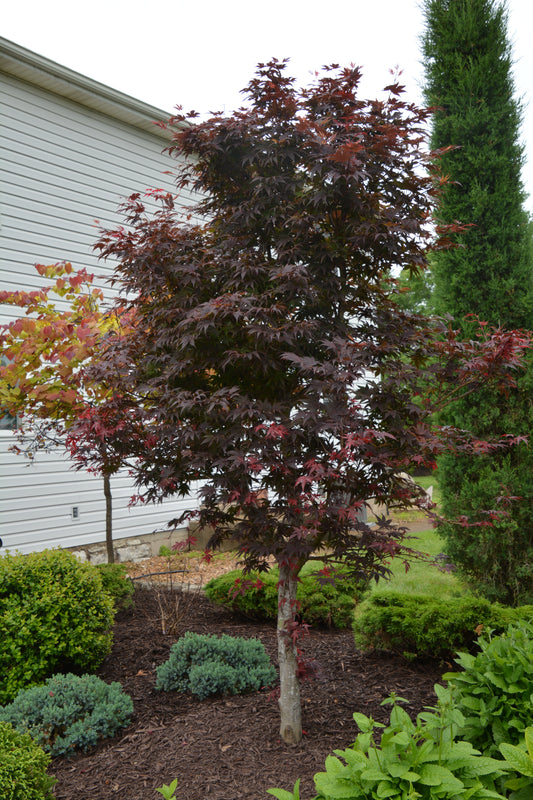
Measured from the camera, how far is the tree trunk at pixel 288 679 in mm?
3332

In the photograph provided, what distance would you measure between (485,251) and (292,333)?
13.4ft

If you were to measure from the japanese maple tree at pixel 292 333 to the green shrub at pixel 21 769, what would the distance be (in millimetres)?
1317

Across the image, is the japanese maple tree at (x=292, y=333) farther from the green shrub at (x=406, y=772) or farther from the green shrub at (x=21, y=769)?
the green shrub at (x=21, y=769)

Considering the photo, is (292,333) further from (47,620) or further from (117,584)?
(117,584)

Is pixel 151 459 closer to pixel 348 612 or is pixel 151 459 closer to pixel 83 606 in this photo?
pixel 83 606

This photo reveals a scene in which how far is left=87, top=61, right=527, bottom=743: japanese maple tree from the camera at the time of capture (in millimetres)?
2943

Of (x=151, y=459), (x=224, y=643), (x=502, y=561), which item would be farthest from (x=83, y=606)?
(x=502, y=561)

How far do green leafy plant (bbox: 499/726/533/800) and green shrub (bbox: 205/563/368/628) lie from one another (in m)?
3.07

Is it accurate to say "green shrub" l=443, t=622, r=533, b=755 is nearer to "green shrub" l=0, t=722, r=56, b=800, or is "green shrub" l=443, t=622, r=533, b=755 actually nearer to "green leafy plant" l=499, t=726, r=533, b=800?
"green leafy plant" l=499, t=726, r=533, b=800

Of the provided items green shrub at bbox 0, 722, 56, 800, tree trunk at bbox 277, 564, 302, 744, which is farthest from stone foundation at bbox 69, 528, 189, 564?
green shrub at bbox 0, 722, 56, 800

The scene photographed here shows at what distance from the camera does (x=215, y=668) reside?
13.0 ft

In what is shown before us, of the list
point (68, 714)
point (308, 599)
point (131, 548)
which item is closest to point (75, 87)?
point (131, 548)

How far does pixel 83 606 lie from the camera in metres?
4.32

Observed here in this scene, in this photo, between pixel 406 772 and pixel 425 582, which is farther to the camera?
pixel 425 582
